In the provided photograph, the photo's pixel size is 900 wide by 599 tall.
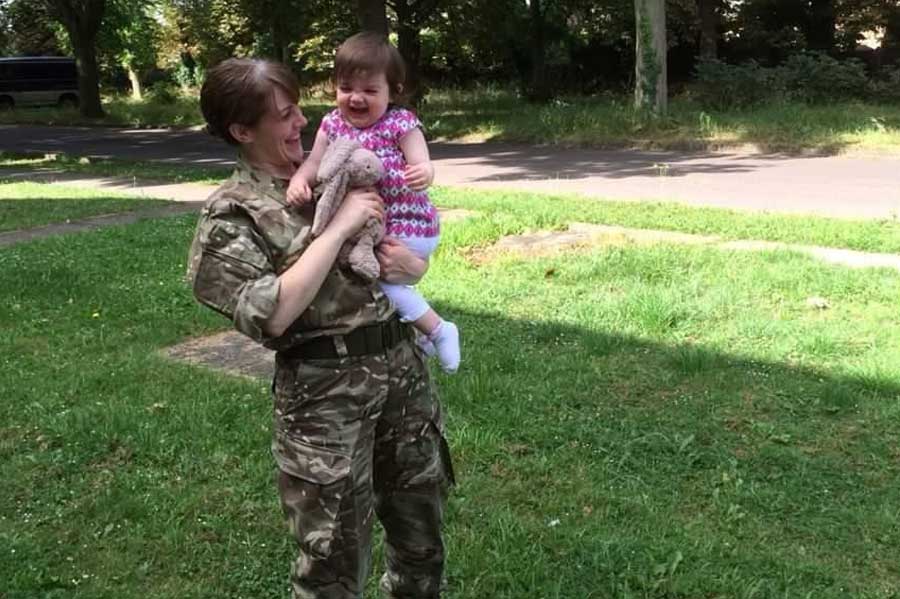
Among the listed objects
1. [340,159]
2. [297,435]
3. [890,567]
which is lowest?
[890,567]

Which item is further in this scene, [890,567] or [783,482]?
[783,482]

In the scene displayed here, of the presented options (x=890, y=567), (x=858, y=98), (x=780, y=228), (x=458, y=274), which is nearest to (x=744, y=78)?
(x=858, y=98)

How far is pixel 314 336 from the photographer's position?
225 cm

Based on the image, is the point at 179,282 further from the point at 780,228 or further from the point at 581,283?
the point at 780,228

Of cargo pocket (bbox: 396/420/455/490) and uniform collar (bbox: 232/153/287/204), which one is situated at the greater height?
uniform collar (bbox: 232/153/287/204)

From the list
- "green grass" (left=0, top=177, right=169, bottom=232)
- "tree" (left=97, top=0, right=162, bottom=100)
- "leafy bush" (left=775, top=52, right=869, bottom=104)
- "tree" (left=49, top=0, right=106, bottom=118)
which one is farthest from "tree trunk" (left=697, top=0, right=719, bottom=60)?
"tree" (left=97, top=0, right=162, bottom=100)

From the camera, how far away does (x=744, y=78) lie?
19.9 meters

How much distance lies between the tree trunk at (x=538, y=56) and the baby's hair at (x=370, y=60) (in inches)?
999

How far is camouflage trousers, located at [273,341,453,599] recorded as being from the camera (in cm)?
229

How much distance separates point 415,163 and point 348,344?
0.48 meters

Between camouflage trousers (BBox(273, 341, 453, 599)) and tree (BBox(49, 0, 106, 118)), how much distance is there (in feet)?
107

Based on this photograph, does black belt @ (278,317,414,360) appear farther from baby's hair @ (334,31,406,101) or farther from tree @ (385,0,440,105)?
tree @ (385,0,440,105)

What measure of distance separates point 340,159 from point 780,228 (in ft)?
22.8

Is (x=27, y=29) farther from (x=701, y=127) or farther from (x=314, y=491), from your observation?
(x=314, y=491)
